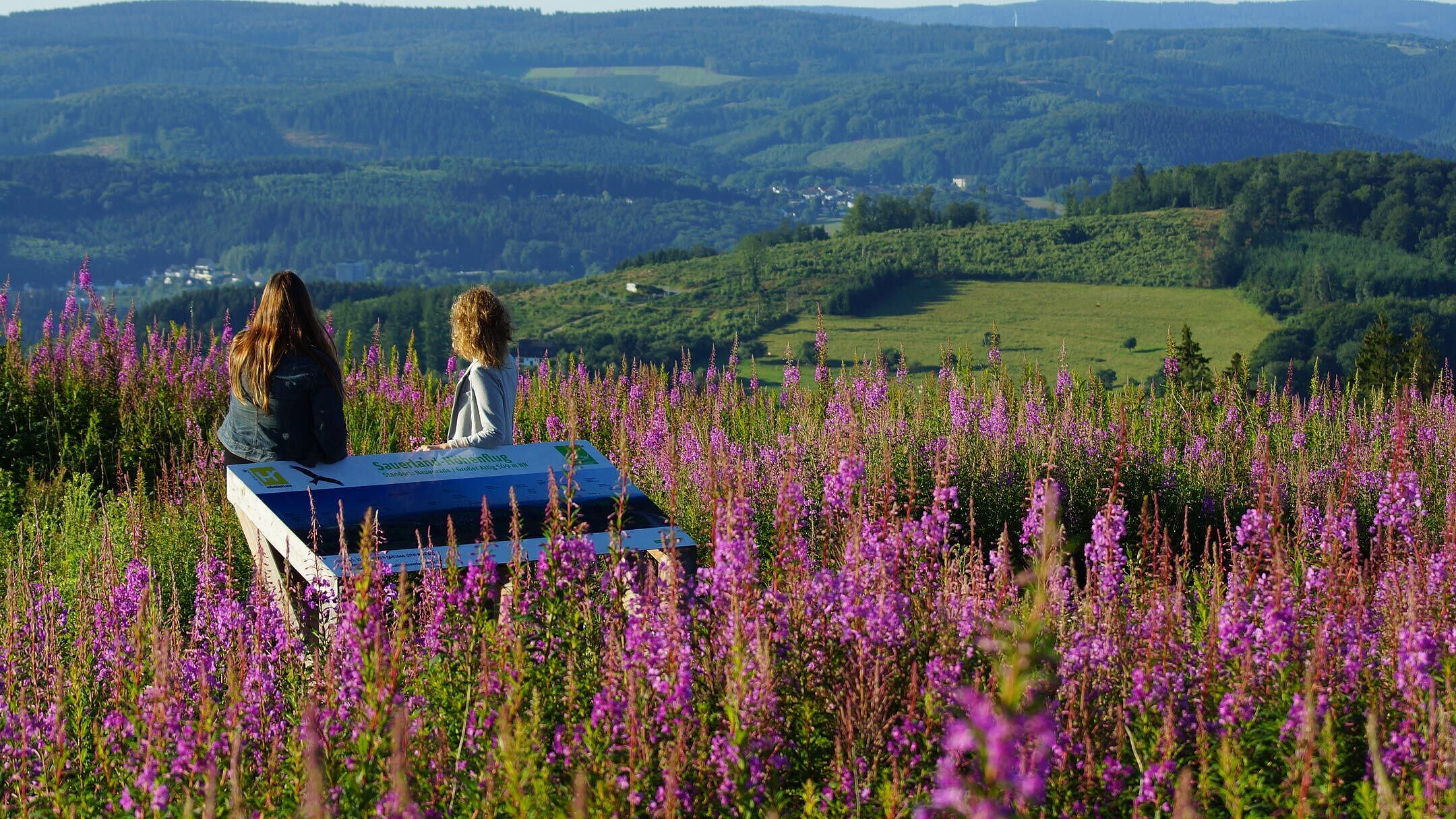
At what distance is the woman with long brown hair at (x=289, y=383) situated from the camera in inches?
265

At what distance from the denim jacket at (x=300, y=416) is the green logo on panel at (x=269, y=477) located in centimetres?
72

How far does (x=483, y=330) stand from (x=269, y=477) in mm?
1752

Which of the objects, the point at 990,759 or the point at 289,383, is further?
the point at 289,383

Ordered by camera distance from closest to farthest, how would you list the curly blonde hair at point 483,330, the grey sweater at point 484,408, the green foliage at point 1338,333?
1. the grey sweater at point 484,408
2. the curly blonde hair at point 483,330
3. the green foliage at point 1338,333

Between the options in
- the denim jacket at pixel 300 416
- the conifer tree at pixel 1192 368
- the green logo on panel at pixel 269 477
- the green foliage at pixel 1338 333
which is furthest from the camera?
the green foliage at pixel 1338 333

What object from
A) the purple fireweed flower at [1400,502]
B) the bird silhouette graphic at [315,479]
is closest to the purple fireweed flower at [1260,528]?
the purple fireweed flower at [1400,502]

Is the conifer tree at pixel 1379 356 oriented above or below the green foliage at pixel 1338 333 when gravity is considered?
above

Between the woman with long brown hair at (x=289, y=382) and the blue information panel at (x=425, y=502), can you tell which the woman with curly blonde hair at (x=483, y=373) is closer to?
the woman with long brown hair at (x=289, y=382)

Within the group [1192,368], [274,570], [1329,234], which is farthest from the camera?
[1329,234]

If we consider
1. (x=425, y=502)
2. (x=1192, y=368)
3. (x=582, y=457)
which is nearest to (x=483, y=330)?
(x=582, y=457)

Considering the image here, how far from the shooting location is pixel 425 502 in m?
5.66

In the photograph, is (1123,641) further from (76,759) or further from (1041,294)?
(1041,294)

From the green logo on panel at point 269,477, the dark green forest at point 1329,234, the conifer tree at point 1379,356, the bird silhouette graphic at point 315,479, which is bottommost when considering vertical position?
the dark green forest at point 1329,234

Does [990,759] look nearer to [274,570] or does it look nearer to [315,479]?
[274,570]
